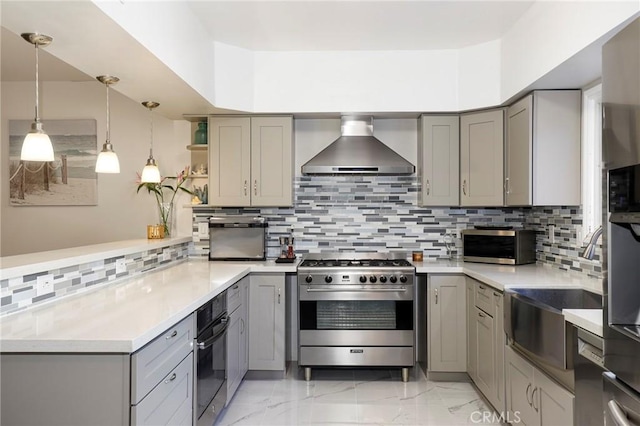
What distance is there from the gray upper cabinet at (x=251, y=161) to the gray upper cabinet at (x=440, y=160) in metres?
1.19

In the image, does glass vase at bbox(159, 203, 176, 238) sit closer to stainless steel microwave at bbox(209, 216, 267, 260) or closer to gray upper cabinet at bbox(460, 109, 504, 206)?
stainless steel microwave at bbox(209, 216, 267, 260)

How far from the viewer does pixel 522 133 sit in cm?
291

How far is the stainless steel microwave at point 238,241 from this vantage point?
362 cm

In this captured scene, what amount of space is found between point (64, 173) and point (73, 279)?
2173 millimetres

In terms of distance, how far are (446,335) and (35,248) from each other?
12.9 ft

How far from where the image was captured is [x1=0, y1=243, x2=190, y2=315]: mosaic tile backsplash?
67.4 inches

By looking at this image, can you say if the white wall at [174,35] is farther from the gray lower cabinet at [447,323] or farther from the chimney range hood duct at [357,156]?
the gray lower cabinet at [447,323]

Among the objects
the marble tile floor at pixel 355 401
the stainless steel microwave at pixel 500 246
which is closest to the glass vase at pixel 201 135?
the marble tile floor at pixel 355 401

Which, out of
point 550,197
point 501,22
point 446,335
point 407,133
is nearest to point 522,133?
point 550,197

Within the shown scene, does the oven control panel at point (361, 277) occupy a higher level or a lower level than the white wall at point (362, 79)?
lower

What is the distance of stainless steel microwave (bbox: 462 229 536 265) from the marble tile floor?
1.04 metres

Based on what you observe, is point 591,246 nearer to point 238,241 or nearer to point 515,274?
point 515,274

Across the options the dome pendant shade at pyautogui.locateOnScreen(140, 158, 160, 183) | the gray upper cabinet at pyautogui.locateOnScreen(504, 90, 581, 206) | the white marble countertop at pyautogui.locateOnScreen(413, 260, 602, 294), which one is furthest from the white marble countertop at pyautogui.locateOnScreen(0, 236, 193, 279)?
the gray upper cabinet at pyautogui.locateOnScreen(504, 90, 581, 206)

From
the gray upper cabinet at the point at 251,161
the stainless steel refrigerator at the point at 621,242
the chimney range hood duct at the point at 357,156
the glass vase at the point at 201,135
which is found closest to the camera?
the stainless steel refrigerator at the point at 621,242
